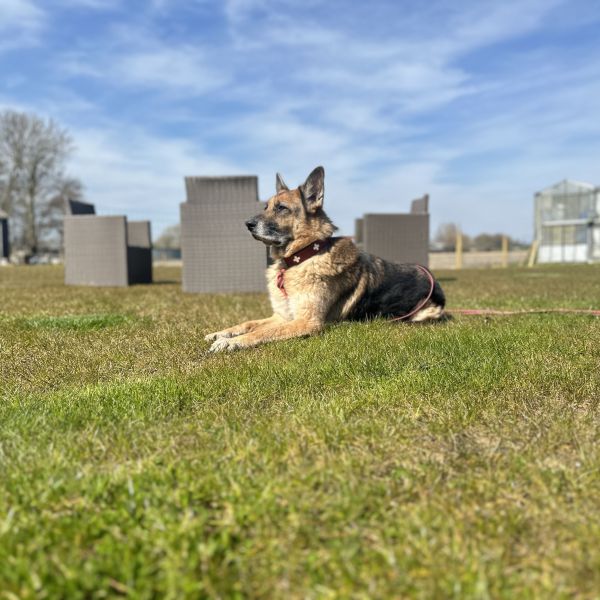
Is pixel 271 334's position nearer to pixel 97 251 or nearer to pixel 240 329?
pixel 240 329

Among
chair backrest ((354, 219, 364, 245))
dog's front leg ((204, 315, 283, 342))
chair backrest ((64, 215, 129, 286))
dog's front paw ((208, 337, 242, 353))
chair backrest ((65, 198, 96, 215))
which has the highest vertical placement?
chair backrest ((65, 198, 96, 215))

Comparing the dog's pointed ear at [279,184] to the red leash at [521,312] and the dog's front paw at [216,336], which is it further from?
the red leash at [521,312]

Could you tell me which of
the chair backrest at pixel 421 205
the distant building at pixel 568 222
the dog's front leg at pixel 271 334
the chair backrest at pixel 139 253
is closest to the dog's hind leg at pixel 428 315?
the dog's front leg at pixel 271 334

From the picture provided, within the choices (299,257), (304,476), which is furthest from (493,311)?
(304,476)

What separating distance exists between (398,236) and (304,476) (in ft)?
32.7

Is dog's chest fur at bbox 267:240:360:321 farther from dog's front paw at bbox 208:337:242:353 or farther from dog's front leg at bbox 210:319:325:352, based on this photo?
dog's front paw at bbox 208:337:242:353

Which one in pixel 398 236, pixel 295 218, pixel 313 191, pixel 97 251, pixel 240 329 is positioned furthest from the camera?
pixel 97 251

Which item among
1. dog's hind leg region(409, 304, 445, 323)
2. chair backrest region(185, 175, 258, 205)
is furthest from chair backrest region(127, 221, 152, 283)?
dog's hind leg region(409, 304, 445, 323)

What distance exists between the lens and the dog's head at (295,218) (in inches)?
194

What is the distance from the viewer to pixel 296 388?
9.41 ft

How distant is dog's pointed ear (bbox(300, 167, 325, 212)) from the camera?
16.7 feet

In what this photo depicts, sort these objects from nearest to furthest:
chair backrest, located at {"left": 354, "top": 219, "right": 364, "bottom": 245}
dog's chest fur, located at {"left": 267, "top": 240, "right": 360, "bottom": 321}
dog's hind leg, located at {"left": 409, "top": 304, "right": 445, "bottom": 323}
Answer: dog's chest fur, located at {"left": 267, "top": 240, "right": 360, "bottom": 321} < dog's hind leg, located at {"left": 409, "top": 304, "right": 445, "bottom": 323} < chair backrest, located at {"left": 354, "top": 219, "right": 364, "bottom": 245}

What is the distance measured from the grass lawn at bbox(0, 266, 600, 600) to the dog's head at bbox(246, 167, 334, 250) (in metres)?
1.72

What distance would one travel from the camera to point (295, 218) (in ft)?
16.5
